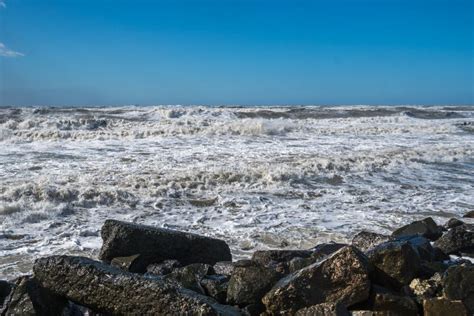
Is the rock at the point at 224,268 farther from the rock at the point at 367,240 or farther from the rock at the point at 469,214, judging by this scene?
the rock at the point at 469,214

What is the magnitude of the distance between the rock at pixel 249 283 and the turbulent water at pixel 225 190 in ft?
6.77

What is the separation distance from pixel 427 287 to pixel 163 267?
7.71 ft

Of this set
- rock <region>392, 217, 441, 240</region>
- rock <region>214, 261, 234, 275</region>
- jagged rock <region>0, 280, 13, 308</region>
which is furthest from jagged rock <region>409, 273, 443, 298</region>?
jagged rock <region>0, 280, 13, 308</region>

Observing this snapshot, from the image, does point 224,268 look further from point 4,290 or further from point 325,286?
point 4,290

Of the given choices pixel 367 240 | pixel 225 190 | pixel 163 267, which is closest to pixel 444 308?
pixel 367 240

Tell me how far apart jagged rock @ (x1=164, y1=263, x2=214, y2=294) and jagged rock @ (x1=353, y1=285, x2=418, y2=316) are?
4.30 feet

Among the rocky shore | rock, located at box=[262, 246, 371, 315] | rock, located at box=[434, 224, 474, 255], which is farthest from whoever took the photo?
rock, located at box=[434, 224, 474, 255]

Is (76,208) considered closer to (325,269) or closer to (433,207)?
(325,269)

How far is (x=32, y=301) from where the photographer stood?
3.48 meters

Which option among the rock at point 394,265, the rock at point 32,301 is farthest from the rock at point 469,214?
the rock at point 32,301

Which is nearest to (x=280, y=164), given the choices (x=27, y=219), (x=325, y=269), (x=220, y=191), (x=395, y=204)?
(x=220, y=191)

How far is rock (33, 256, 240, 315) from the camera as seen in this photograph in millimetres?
3186

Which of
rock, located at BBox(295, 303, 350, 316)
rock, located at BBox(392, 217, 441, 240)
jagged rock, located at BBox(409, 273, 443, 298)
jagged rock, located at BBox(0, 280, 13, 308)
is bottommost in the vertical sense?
rock, located at BBox(392, 217, 441, 240)

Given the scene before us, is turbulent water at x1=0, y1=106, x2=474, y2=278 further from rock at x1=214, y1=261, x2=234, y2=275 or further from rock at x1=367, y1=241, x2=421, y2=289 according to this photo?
rock at x1=367, y1=241, x2=421, y2=289
